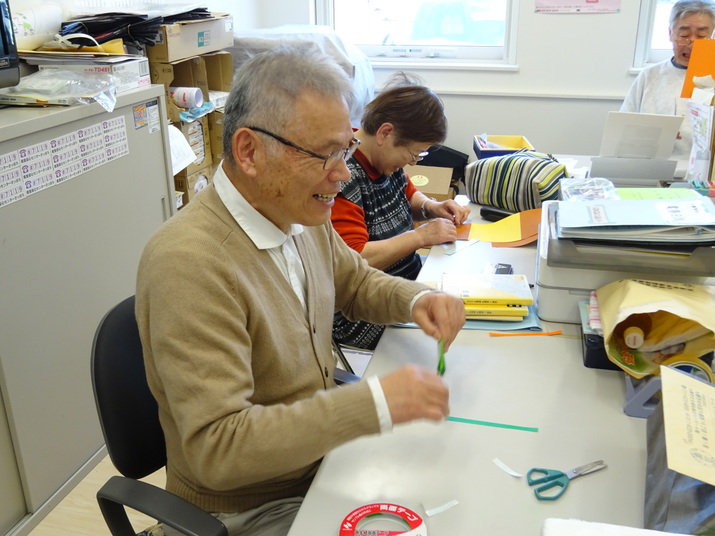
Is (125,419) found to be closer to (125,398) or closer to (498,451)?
(125,398)

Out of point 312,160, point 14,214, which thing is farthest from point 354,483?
point 14,214

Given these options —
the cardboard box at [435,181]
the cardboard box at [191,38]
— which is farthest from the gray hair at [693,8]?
the cardboard box at [191,38]

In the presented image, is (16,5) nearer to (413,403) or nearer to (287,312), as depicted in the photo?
(287,312)

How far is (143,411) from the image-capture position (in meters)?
1.18

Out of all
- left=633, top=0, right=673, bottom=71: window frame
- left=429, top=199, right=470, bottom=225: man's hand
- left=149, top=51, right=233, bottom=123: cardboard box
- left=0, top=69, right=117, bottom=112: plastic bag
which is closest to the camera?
left=0, top=69, right=117, bottom=112: plastic bag

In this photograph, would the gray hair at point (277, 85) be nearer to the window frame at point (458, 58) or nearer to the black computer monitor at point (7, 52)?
the black computer monitor at point (7, 52)

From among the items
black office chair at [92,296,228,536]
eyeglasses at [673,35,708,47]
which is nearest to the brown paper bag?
black office chair at [92,296,228,536]

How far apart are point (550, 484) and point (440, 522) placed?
0.60 feet

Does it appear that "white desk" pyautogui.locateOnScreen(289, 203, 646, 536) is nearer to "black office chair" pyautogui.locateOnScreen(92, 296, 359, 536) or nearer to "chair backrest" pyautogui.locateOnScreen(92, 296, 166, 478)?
"black office chair" pyautogui.locateOnScreen(92, 296, 359, 536)

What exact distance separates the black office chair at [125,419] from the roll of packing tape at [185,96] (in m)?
1.52

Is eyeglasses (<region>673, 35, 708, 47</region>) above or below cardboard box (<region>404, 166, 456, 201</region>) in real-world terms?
above

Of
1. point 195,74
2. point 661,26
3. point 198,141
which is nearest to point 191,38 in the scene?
point 195,74

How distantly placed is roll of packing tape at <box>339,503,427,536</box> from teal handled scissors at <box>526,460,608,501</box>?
193 mm

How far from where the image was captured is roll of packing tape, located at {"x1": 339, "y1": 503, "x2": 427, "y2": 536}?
87 cm
